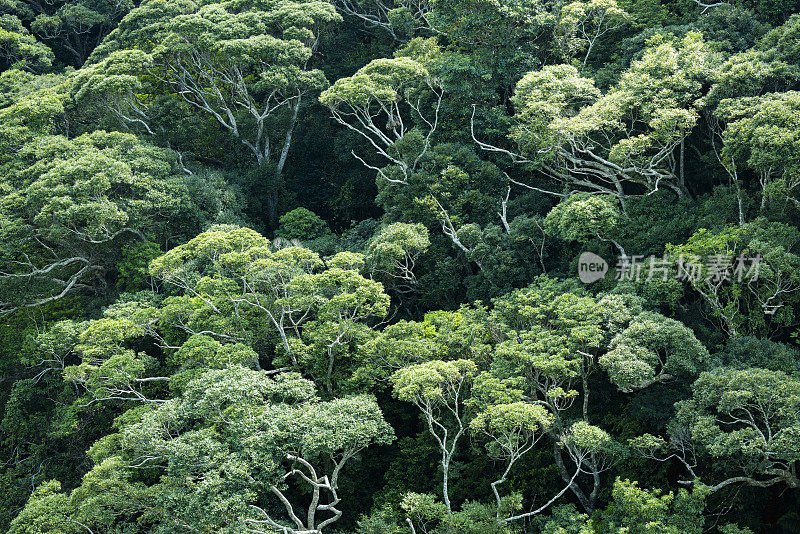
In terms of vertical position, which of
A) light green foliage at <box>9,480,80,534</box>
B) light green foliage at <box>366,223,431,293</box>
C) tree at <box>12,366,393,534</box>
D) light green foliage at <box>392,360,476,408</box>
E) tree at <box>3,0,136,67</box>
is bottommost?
light green foliage at <box>9,480,80,534</box>

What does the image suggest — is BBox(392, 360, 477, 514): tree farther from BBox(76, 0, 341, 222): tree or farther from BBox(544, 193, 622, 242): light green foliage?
BBox(76, 0, 341, 222): tree

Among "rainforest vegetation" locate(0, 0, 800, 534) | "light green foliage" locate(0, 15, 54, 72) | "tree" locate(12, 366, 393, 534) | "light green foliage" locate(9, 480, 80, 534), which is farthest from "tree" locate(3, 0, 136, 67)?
"light green foliage" locate(9, 480, 80, 534)

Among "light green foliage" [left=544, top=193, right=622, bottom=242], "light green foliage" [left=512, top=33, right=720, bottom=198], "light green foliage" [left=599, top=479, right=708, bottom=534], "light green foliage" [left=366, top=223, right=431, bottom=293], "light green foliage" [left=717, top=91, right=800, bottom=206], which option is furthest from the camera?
"light green foliage" [left=366, top=223, right=431, bottom=293]

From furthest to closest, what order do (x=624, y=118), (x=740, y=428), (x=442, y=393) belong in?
(x=624, y=118)
(x=442, y=393)
(x=740, y=428)

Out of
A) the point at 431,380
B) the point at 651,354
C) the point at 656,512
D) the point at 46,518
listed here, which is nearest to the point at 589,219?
the point at 651,354

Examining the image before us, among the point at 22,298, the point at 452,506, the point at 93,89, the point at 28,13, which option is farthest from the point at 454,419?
the point at 28,13

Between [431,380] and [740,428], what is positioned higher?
[740,428]

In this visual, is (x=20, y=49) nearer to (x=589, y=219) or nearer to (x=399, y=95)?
(x=399, y=95)

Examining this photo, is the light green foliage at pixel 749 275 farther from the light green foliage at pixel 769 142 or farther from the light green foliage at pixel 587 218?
the light green foliage at pixel 587 218

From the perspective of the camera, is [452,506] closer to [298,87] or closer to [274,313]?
[274,313]
